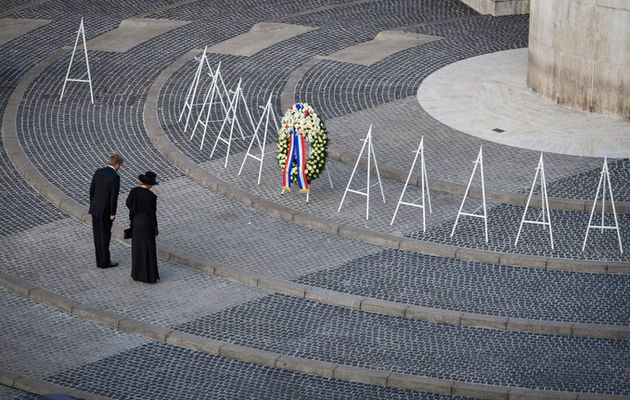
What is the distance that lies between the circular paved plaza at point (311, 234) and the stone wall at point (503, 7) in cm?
117

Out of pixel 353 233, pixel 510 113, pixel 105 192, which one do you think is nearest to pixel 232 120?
pixel 353 233

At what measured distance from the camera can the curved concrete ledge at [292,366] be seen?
18.0 m

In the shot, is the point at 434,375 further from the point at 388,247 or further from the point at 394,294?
the point at 388,247

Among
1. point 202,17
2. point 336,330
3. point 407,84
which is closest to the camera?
point 336,330

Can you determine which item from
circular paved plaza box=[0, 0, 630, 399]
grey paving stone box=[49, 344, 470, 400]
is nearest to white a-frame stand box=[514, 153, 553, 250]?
circular paved plaza box=[0, 0, 630, 399]

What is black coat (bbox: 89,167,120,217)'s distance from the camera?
69.2 ft

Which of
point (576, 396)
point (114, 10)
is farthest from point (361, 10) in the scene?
point (576, 396)

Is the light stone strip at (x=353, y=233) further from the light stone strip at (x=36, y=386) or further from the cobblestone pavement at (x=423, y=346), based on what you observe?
the light stone strip at (x=36, y=386)

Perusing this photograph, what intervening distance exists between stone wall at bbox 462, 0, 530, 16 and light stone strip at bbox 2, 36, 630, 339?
1047cm

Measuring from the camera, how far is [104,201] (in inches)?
832

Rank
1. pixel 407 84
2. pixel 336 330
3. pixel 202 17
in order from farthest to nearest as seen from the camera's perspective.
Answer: pixel 202 17
pixel 407 84
pixel 336 330

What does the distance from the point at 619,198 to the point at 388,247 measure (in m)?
4.06

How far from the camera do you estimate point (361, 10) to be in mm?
34000

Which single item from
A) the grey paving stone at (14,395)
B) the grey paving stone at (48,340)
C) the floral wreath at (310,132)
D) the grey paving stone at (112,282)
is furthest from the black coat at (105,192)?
the grey paving stone at (14,395)
